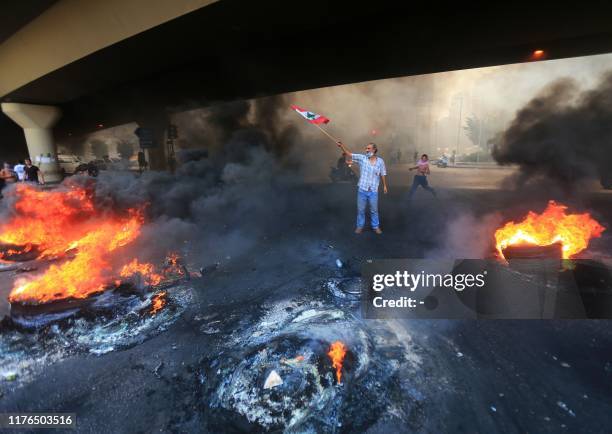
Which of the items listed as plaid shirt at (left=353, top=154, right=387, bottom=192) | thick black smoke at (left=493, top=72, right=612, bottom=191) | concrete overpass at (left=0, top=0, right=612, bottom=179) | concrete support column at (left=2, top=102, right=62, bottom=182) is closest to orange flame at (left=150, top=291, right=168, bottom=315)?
plaid shirt at (left=353, top=154, right=387, bottom=192)

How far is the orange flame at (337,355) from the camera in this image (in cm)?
238

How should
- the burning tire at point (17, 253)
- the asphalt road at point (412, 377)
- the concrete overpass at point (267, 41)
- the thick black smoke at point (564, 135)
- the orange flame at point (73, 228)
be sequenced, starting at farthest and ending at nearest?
1. the thick black smoke at point (564, 135)
2. the concrete overpass at point (267, 41)
3. the burning tire at point (17, 253)
4. the orange flame at point (73, 228)
5. the asphalt road at point (412, 377)

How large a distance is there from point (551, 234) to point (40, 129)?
65.0 feet

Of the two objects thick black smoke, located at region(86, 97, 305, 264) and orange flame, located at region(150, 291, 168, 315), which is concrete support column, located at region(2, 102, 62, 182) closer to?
thick black smoke, located at region(86, 97, 305, 264)

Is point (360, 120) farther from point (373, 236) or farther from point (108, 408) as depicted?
point (108, 408)

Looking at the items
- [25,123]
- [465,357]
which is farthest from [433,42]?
[25,123]

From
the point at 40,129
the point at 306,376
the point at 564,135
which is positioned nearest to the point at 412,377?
the point at 306,376

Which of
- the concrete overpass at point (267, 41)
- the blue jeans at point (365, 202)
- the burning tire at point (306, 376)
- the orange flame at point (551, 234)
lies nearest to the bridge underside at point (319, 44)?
the concrete overpass at point (267, 41)

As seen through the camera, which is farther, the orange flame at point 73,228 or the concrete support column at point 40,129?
the concrete support column at point 40,129

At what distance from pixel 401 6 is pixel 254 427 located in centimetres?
732

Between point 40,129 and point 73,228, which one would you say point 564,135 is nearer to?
point 73,228

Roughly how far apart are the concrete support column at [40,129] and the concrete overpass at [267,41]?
264cm

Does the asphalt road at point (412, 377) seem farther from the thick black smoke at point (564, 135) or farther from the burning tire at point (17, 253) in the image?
the thick black smoke at point (564, 135)

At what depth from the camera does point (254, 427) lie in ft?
6.61
